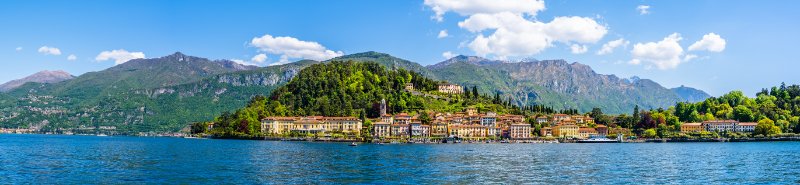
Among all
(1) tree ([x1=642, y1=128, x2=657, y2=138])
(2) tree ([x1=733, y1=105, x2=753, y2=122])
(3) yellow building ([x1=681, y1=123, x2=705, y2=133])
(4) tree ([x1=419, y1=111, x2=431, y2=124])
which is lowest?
(1) tree ([x1=642, y1=128, x2=657, y2=138])

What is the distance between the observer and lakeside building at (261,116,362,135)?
163125 mm

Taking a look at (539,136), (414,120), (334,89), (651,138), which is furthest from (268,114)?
(651,138)

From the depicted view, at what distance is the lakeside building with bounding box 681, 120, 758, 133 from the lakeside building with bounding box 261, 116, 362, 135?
92.3m

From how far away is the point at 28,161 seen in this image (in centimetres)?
6612

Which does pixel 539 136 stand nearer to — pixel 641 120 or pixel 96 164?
pixel 641 120

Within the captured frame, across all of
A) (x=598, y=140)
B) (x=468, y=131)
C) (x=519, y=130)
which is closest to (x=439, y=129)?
(x=468, y=131)

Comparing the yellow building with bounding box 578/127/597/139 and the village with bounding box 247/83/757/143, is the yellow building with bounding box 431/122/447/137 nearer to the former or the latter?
the village with bounding box 247/83/757/143

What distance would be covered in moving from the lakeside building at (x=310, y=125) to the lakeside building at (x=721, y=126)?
92.3 metres

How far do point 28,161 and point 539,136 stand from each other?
126315mm

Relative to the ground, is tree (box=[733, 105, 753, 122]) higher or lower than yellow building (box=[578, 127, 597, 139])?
higher

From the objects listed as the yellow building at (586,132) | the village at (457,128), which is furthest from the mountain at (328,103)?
the yellow building at (586,132)

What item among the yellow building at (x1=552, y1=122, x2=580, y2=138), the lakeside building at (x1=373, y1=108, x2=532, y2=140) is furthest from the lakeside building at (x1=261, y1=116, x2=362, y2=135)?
the yellow building at (x1=552, y1=122, x2=580, y2=138)

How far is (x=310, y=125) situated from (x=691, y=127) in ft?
344

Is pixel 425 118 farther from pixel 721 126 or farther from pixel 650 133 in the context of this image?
pixel 721 126
